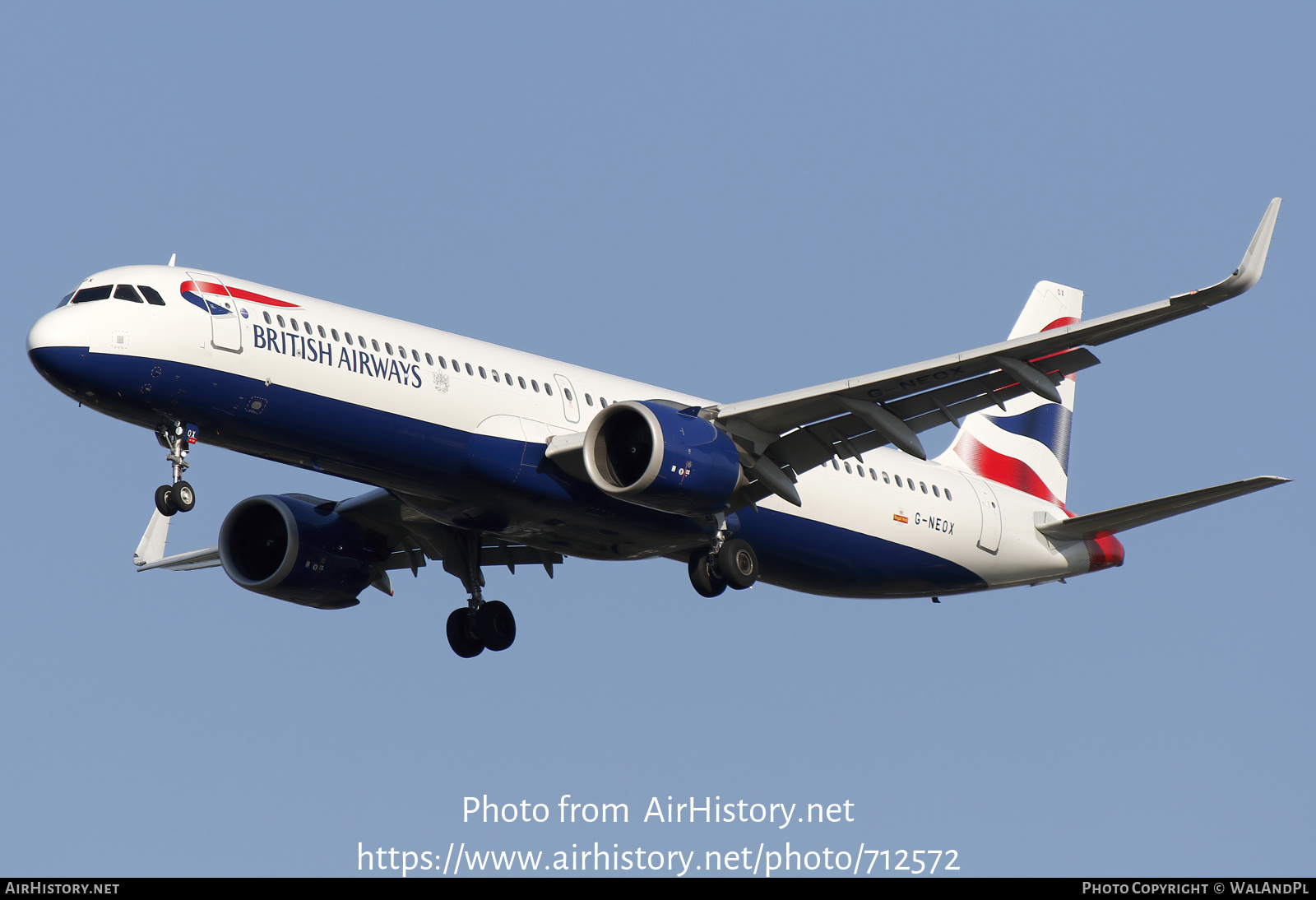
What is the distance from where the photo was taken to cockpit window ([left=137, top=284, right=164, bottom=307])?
92.4 feet

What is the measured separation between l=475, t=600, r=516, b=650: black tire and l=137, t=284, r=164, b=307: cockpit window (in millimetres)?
10926

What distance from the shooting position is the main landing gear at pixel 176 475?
28.3m

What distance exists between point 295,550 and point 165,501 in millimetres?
7171

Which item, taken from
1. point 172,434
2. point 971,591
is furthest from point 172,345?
point 971,591

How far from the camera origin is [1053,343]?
29.1 meters

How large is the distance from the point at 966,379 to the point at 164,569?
18.1 meters

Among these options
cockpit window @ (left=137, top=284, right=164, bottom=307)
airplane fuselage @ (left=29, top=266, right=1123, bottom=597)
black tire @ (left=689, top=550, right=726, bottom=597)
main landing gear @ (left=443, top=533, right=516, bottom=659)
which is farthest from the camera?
main landing gear @ (left=443, top=533, right=516, bottom=659)

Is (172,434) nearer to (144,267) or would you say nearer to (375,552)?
(144,267)

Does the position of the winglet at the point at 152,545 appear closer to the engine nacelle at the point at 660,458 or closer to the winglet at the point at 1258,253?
the engine nacelle at the point at 660,458

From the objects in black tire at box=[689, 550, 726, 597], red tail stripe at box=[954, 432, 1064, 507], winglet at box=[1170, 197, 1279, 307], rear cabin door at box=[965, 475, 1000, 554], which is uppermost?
red tail stripe at box=[954, 432, 1064, 507]

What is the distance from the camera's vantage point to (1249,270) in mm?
27109

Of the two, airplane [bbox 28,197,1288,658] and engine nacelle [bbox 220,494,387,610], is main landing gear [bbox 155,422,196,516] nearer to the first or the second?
airplane [bbox 28,197,1288,658]

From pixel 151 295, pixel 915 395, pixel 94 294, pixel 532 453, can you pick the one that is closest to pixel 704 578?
pixel 532 453

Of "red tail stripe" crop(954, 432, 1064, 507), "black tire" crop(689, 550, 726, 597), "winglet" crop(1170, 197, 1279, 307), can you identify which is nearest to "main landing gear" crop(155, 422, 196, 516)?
"black tire" crop(689, 550, 726, 597)
